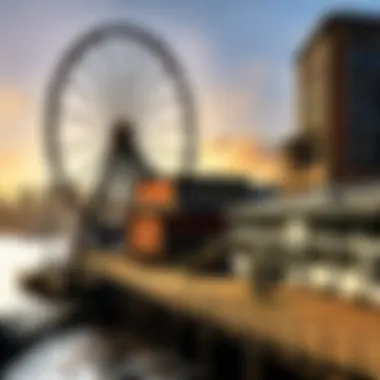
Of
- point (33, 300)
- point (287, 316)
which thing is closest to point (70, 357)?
point (287, 316)

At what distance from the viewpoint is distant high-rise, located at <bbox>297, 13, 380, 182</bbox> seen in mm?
8398

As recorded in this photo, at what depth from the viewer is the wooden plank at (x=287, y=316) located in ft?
10.9

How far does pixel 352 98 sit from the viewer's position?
8.47m

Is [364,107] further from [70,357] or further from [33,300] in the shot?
[33,300]

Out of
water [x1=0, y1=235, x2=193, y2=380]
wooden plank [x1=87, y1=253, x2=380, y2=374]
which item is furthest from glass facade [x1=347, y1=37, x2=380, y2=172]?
water [x1=0, y1=235, x2=193, y2=380]

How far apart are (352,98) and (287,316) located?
4496 mm

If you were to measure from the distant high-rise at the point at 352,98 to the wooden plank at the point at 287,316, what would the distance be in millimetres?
1803

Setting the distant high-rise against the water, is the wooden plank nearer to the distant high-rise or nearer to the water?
the water

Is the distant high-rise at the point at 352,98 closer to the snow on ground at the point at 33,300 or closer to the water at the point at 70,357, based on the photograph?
the water at the point at 70,357

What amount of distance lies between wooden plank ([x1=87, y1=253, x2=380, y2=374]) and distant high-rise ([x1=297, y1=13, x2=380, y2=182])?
180cm

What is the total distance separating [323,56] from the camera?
347 inches

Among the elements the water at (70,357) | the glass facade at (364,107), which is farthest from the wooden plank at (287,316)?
the glass facade at (364,107)

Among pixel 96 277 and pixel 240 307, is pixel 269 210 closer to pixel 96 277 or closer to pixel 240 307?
pixel 240 307

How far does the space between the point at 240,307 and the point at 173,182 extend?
5.22 meters
